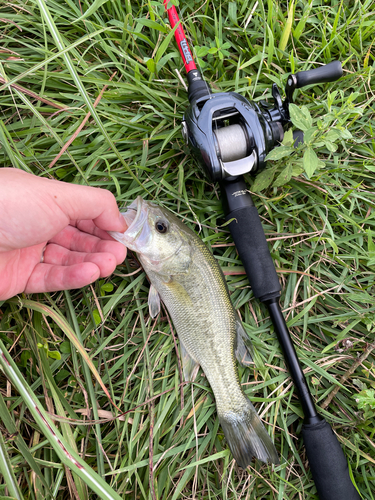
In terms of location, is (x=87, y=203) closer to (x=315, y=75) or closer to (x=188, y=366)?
(x=188, y=366)

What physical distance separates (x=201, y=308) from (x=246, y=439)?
1014 mm

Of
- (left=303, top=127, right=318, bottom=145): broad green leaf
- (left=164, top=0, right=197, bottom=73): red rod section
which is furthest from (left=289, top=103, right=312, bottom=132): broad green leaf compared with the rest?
(left=164, top=0, right=197, bottom=73): red rod section

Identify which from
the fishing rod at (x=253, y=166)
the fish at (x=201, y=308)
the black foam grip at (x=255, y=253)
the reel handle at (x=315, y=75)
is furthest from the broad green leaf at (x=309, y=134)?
the fish at (x=201, y=308)

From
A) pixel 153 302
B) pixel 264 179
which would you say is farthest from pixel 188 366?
pixel 264 179

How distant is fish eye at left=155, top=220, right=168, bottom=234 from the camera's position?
2.34 meters

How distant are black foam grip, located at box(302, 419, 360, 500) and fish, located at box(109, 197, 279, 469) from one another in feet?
0.91

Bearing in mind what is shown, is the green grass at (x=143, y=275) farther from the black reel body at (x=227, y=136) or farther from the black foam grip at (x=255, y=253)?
the black reel body at (x=227, y=136)

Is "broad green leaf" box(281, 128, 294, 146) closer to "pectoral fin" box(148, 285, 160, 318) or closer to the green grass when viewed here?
the green grass

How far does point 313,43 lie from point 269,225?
1.75m

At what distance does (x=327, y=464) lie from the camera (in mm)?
2305

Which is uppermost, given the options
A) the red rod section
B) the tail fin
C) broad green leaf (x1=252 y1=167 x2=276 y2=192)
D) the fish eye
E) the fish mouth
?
the red rod section

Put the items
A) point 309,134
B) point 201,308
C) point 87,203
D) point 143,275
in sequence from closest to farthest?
point 87,203 → point 309,134 → point 201,308 → point 143,275

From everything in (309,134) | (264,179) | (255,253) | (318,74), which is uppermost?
(318,74)

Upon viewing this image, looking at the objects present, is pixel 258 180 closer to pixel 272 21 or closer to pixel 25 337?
pixel 272 21
